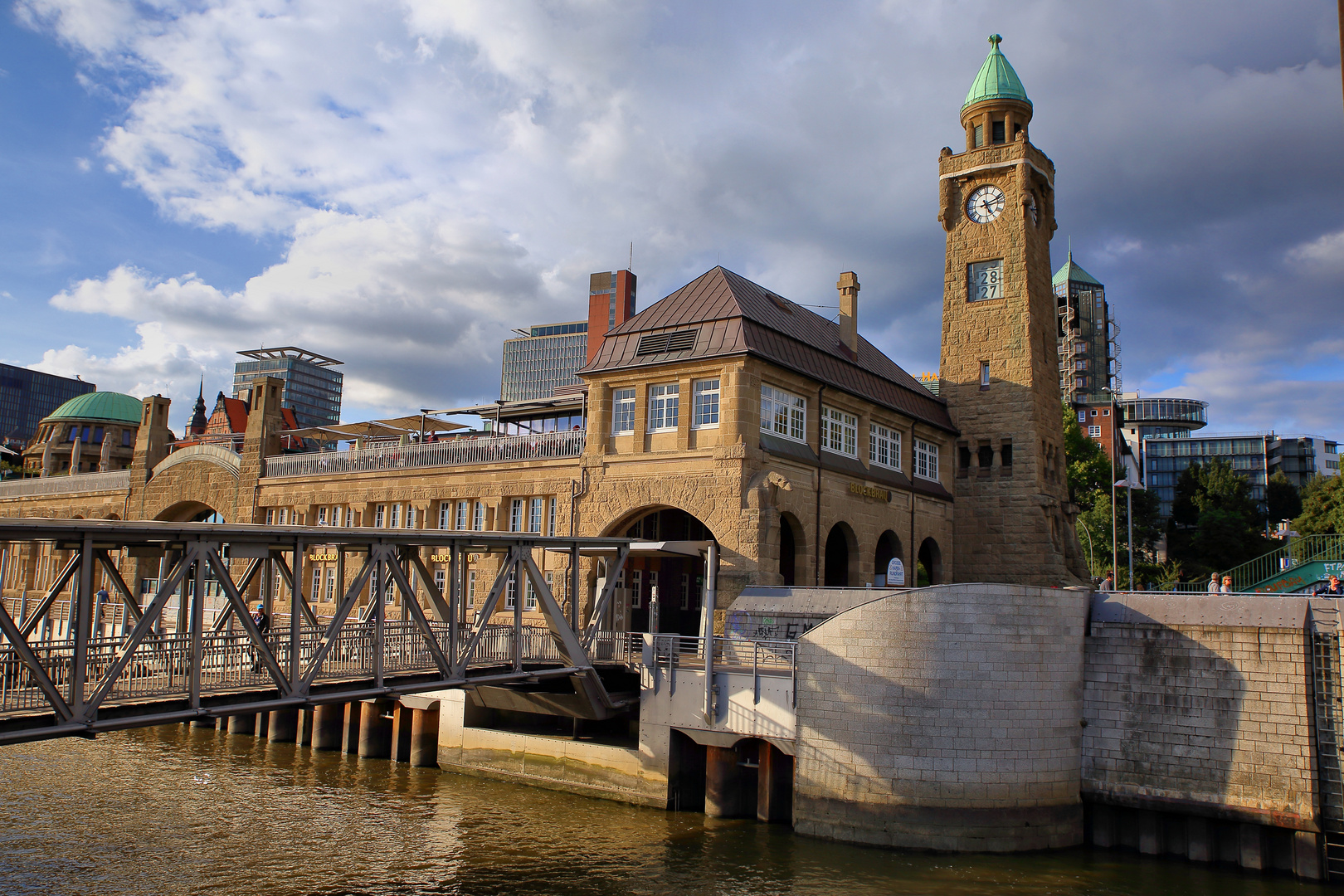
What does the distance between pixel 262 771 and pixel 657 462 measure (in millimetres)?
13186

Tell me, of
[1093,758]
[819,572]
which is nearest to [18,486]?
[819,572]

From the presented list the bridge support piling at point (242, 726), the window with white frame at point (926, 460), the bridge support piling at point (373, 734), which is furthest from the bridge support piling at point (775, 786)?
the bridge support piling at point (242, 726)

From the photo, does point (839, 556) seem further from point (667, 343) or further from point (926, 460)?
point (667, 343)

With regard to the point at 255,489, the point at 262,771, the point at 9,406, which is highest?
the point at 9,406

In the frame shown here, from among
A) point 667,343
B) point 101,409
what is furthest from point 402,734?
point 101,409

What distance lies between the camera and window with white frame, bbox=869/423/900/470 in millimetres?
33000

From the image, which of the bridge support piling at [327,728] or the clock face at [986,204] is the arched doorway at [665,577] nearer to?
the bridge support piling at [327,728]

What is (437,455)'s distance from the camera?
35.1 meters

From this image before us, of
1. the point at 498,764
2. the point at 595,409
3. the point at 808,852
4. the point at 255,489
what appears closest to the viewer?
the point at 808,852

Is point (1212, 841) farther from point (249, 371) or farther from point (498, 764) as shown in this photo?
point (249, 371)

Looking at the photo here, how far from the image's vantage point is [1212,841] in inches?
762

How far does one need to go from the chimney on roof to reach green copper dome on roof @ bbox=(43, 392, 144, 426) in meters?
65.6

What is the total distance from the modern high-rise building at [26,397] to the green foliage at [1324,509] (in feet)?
510

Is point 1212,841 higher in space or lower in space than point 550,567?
lower
